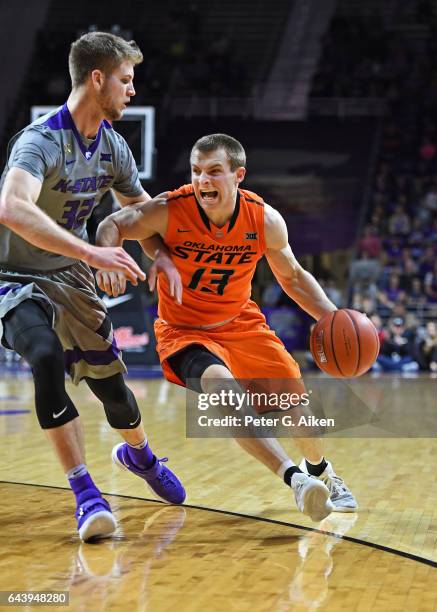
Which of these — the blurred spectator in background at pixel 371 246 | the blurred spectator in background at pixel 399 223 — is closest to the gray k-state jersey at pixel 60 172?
the blurred spectator in background at pixel 371 246

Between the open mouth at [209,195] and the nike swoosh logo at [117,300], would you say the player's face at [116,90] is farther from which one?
the nike swoosh logo at [117,300]

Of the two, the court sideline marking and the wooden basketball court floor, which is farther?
the court sideline marking

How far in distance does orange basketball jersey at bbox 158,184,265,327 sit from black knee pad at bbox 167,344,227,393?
0.22 meters

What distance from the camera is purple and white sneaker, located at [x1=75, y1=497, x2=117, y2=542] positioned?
12.6 ft

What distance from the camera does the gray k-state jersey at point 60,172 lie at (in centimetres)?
399

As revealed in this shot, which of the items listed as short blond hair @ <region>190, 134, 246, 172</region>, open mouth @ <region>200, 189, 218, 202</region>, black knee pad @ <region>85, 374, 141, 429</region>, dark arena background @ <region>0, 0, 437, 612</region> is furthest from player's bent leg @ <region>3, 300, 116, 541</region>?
short blond hair @ <region>190, 134, 246, 172</region>

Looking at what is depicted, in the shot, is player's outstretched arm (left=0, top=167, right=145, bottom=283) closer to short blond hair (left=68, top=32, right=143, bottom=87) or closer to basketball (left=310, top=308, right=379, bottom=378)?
short blond hair (left=68, top=32, right=143, bottom=87)

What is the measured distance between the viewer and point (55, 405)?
3.93 m

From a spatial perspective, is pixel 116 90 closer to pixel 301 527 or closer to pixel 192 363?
pixel 192 363

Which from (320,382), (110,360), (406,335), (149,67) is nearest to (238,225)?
(110,360)

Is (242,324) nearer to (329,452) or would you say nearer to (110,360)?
(110,360)

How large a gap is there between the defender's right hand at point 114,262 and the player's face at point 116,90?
2.55 ft

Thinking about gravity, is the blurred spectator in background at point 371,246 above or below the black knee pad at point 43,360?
above

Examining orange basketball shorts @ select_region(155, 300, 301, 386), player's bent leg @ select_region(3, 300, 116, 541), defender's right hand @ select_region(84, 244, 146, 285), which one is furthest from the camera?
orange basketball shorts @ select_region(155, 300, 301, 386)
